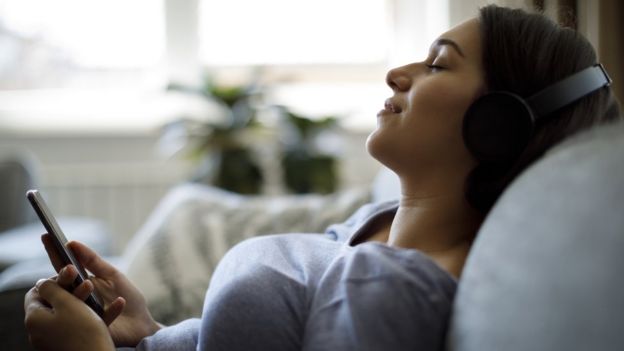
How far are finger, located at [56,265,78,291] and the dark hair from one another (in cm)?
50

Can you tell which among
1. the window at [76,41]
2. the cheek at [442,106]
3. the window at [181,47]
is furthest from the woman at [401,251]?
the window at [76,41]

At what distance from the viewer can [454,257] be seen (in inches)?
36.3

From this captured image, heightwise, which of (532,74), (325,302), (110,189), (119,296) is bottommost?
(110,189)

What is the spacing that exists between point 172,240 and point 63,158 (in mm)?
2095

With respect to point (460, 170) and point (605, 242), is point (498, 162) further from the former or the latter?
point (605, 242)

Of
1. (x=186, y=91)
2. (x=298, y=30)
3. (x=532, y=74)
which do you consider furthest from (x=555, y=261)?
(x=298, y=30)

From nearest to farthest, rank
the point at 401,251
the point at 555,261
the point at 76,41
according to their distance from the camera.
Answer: the point at 555,261 → the point at 401,251 → the point at 76,41

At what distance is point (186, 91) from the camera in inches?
125

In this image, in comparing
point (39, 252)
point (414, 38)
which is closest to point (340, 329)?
point (39, 252)

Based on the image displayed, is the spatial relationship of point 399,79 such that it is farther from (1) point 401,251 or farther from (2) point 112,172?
(2) point 112,172

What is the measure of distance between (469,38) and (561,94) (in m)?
0.17

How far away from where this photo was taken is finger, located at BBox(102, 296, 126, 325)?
97cm

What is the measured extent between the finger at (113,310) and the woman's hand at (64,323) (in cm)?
6

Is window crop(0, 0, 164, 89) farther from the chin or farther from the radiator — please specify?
the chin
